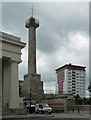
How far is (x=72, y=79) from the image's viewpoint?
481 feet

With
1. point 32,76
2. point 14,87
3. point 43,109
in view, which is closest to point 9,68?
point 14,87

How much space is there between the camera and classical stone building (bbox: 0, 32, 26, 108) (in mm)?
28281

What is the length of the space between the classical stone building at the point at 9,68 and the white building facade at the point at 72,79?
112m

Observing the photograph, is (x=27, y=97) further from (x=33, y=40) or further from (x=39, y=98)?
(x=33, y=40)

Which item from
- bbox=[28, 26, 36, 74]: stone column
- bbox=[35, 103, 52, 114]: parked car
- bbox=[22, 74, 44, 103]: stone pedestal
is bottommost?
bbox=[35, 103, 52, 114]: parked car

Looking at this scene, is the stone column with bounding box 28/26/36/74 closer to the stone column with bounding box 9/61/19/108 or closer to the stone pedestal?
the stone pedestal

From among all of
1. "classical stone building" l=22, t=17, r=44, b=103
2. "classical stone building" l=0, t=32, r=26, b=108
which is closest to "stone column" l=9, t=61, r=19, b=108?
"classical stone building" l=0, t=32, r=26, b=108

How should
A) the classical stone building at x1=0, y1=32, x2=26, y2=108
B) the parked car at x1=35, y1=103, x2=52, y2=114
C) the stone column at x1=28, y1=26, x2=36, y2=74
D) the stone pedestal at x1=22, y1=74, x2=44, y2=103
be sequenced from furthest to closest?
the stone column at x1=28, y1=26, x2=36, y2=74, the stone pedestal at x1=22, y1=74, x2=44, y2=103, the parked car at x1=35, y1=103, x2=52, y2=114, the classical stone building at x1=0, y1=32, x2=26, y2=108

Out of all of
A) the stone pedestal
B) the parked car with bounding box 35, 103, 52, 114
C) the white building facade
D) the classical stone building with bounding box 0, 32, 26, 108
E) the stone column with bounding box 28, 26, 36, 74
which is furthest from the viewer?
the white building facade

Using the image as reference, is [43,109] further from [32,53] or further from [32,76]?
Result: [32,53]

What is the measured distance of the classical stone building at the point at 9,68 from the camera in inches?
1113

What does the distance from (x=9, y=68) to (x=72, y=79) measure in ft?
394

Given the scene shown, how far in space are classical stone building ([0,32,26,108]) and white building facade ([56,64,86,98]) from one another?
368 feet

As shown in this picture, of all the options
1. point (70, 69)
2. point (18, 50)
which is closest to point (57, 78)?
point (70, 69)
